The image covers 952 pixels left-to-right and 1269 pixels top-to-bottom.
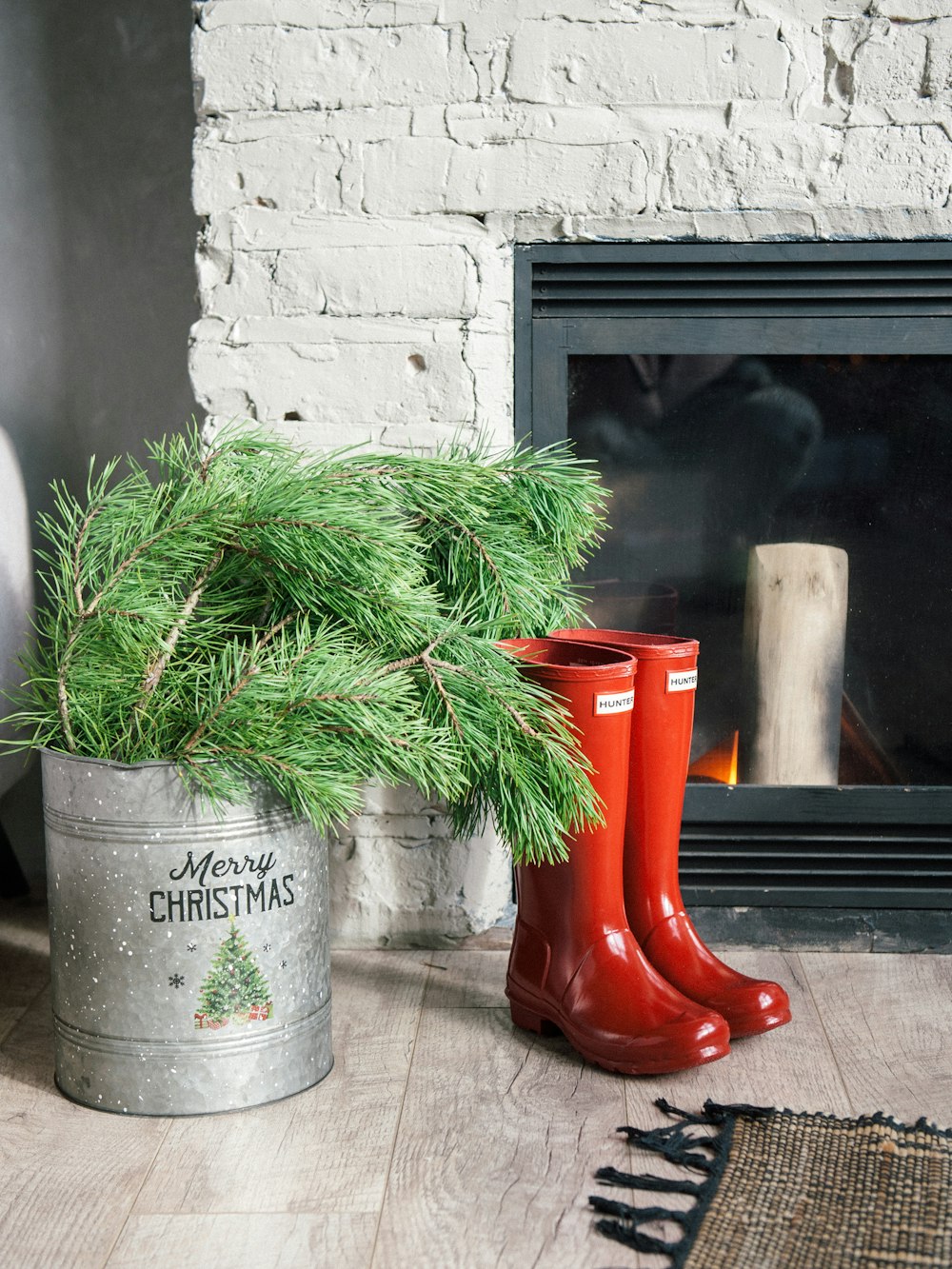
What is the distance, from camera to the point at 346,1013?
136 centimetres

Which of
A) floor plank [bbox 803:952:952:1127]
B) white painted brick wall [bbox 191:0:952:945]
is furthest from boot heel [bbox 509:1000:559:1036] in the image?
white painted brick wall [bbox 191:0:952:945]

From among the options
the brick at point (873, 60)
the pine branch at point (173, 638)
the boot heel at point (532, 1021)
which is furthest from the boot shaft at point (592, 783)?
the brick at point (873, 60)

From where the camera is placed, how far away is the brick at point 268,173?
1.46m

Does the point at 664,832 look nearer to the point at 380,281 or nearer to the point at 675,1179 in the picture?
the point at 675,1179

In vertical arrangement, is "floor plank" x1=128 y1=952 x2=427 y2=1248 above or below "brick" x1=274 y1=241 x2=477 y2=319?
below

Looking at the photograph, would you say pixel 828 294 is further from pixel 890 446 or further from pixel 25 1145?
pixel 25 1145

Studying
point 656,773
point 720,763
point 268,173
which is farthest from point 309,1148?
point 268,173

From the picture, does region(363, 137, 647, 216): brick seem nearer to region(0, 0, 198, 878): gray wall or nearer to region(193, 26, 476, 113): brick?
region(193, 26, 476, 113): brick

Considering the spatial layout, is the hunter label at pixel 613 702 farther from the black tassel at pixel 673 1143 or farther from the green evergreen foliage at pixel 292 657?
the black tassel at pixel 673 1143

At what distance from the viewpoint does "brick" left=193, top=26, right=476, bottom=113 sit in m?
1.44

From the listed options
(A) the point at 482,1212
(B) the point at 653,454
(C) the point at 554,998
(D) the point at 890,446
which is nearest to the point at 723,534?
(B) the point at 653,454

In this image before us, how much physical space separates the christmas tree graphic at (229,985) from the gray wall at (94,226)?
0.88 metres

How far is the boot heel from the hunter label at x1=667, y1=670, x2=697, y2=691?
0.40 m

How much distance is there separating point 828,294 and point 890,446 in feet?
0.76
